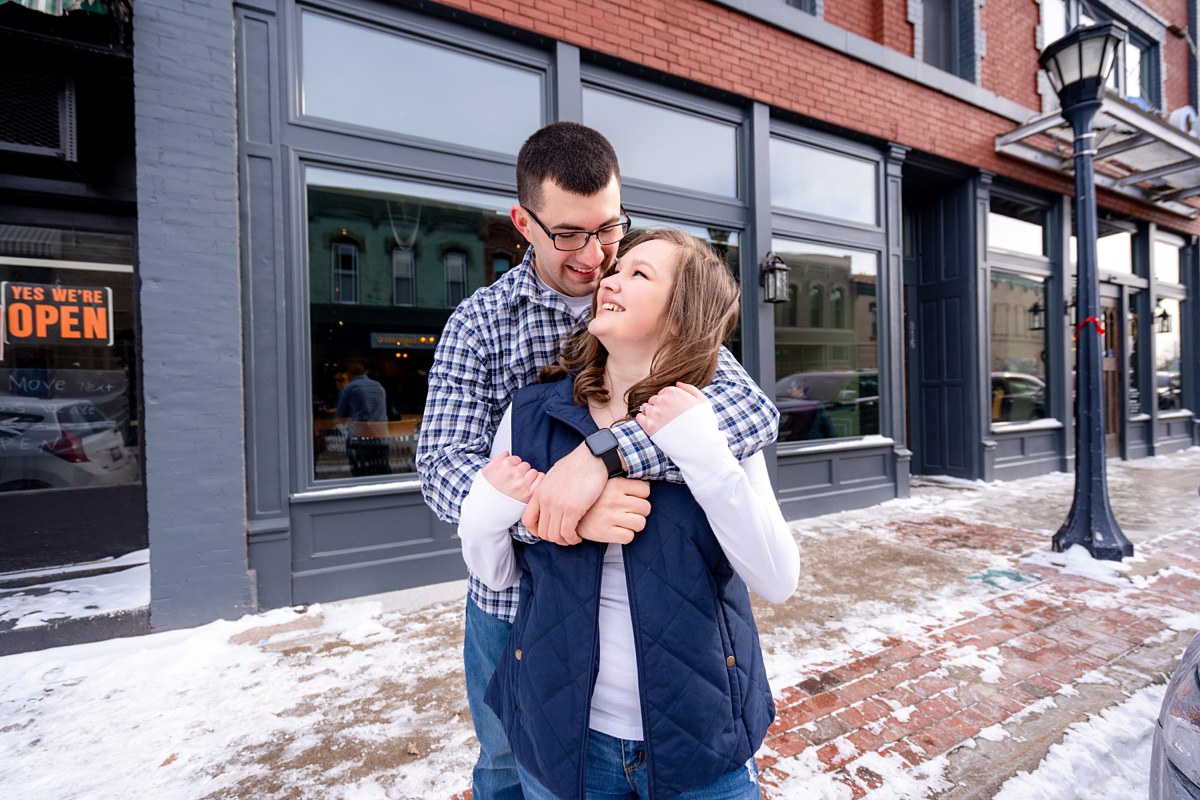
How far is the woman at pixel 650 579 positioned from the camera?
994 millimetres

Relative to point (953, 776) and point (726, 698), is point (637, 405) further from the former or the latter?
point (953, 776)

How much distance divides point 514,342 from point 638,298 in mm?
433

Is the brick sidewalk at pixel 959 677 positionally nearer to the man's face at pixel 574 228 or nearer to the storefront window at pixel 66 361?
the man's face at pixel 574 228

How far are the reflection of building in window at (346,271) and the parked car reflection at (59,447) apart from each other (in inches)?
82.9

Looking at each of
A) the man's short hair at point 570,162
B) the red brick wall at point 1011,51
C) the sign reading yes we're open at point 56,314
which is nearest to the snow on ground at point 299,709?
the sign reading yes we're open at point 56,314

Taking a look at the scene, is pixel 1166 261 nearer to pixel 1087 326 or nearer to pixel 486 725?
pixel 1087 326

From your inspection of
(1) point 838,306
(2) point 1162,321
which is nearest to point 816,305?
(1) point 838,306

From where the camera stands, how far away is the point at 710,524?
102 cm

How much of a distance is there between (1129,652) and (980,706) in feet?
4.25

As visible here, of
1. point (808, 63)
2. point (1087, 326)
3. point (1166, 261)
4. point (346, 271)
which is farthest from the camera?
point (1166, 261)

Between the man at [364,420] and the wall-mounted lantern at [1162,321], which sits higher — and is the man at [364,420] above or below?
below

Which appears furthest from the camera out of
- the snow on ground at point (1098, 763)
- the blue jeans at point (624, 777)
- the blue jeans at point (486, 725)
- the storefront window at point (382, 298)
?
the storefront window at point (382, 298)

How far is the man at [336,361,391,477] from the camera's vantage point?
14.3 ft

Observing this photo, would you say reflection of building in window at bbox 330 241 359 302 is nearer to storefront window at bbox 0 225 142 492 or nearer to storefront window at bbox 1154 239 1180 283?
storefront window at bbox 0 225 142 492
